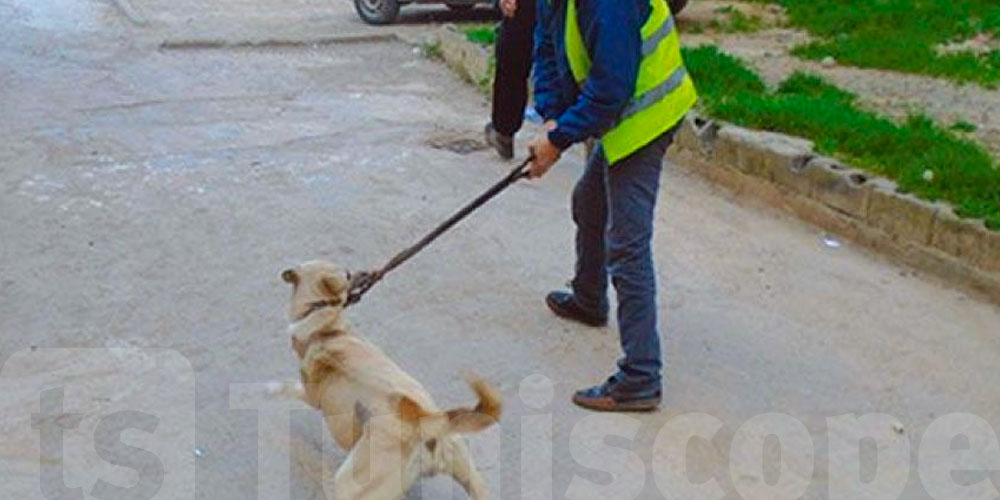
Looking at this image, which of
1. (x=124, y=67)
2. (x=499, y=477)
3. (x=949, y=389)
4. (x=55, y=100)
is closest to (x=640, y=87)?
(x=499, y=477)

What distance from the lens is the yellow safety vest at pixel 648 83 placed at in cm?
405

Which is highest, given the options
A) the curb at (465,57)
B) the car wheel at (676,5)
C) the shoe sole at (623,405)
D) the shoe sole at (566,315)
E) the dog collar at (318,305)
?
the dog collar at (318,305)

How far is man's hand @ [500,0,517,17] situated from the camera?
22.9 ft

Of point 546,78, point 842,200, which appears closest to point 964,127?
point 842,200

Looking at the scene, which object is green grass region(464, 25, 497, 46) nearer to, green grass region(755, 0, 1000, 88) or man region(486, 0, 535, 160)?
green grass region(755, 0, 1000, 88)

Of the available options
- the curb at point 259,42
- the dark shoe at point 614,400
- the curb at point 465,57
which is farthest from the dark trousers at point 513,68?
the curb at point 259,42

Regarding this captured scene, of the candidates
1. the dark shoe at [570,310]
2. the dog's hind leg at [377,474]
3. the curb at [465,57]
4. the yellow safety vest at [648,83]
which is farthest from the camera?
the curb at [465,57]

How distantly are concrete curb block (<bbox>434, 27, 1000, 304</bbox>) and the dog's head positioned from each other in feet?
9.57

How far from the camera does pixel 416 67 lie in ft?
34.0

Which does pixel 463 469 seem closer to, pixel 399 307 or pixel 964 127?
pixel 399 307

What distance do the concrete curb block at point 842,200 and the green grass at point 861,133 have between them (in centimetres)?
12

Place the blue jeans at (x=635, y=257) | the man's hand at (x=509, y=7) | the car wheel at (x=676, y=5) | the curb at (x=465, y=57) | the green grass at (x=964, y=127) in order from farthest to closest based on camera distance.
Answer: the car wheel at (x=676, y=5) → the curb at (x=465, y=57) → the green grass at (x=964, y=127) → the man's hand at (x=509, y=7) → the blue jeans at (x=635, y=257)
